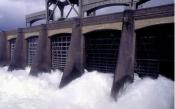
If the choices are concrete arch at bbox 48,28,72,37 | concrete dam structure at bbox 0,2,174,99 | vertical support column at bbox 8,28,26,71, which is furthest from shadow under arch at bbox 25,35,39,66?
concrete arch at bbox 48,28,72,37

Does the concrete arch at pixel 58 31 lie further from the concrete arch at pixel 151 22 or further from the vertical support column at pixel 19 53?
the concrete arch at pixel 151 22

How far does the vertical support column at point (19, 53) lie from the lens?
23062 millimetres

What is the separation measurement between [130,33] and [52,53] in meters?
8.12

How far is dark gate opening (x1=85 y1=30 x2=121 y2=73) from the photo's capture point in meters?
15.6

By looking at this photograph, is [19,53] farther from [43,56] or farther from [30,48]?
[43,56]

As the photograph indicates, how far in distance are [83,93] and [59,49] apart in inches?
216

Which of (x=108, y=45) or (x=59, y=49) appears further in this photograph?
(x=59, y=49)

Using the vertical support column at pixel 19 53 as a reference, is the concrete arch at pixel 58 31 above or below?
above

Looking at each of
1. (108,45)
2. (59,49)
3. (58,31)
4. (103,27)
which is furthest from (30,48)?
(103,27)

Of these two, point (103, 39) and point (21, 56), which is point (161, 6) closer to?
point (103, 39)

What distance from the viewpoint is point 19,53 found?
23.2 metres

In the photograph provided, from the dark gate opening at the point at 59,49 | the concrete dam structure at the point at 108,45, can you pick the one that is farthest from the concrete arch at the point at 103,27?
the dark gate opening at the point at 59,49

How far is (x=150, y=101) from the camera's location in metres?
11.7

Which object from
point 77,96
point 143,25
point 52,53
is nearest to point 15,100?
point 77,96
